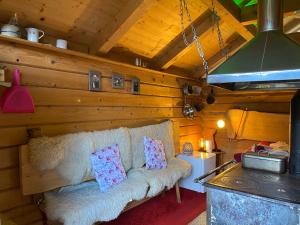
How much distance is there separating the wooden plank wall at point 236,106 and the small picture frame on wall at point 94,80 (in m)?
2.63

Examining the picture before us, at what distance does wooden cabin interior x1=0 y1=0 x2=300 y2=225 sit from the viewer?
1823 mm

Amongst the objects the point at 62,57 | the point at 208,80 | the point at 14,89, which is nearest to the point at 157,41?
the point at 62,57

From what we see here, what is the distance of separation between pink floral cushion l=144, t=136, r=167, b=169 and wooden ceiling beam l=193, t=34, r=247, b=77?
1.50 metres

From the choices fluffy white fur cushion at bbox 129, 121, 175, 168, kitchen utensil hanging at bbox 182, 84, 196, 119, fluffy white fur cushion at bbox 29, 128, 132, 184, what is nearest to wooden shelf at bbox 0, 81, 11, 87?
fluffy white fur cushion at bbox 29, 128, 132, 184

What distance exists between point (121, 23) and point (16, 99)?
1.13m

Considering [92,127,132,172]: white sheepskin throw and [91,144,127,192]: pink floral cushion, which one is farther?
[92,127,132,172]: white sheepskin throw

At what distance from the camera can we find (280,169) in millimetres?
1730

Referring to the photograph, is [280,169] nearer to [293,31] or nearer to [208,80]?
[208,80]

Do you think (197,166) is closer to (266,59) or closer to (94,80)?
(94,80)

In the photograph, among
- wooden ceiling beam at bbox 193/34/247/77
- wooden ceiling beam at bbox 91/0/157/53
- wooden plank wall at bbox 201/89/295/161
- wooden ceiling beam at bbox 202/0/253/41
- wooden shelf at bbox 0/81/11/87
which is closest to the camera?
wooden shelf at bbox 0/81/11/87

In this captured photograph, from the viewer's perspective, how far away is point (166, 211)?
2760mm

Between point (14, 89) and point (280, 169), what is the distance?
2111 mm

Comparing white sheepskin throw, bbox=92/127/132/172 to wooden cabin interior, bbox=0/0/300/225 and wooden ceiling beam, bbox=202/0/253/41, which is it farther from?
wooden ceiling beam, bbox=202/0/253/41

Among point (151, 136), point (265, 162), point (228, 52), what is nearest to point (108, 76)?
point (151, 136)
